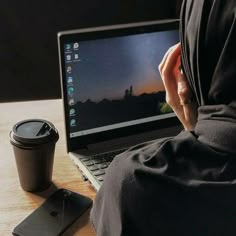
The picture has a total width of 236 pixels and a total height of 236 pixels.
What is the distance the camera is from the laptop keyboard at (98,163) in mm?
1200

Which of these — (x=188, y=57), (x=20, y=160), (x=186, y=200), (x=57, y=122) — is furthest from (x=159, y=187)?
(x=57, y=122)

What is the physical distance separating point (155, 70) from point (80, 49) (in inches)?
9.0

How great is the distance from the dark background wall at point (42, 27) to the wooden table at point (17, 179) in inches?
48.5

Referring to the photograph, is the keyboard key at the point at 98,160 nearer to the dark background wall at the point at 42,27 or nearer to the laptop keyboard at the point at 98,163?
the laptop keyboard at the point at 98,163

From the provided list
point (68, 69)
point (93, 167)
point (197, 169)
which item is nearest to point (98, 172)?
point (93, 167)

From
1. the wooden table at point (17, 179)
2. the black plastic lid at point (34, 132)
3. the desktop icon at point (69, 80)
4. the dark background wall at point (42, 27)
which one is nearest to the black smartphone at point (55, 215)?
the wooden table at point (17, 179)

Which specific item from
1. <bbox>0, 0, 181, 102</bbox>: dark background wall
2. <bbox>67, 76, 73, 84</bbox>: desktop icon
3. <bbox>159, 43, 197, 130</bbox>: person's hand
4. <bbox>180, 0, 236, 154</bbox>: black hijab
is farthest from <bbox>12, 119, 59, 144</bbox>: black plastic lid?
<bbox>0, 0, 181, 102</bbox>: dark background wall

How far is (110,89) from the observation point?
49.6 inches

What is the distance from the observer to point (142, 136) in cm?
136

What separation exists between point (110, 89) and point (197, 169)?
1.85 ft

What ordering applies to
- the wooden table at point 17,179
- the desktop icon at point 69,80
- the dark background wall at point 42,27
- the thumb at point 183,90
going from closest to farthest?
the thumb at point 183,90, the wooden table at point 17,179, the desktop icon at point 69,80, the dark background wall at point 42,27

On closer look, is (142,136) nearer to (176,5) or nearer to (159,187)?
(159,187)

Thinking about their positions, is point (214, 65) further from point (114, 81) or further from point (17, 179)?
point (17, 179)

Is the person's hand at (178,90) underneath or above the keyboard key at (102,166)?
above
